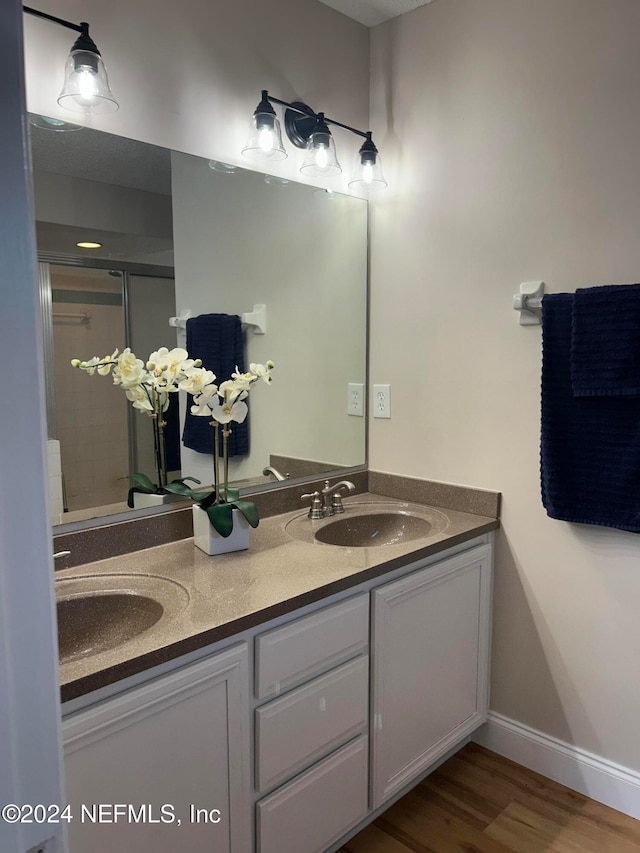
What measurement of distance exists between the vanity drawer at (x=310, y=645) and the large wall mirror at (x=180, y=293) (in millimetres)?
586

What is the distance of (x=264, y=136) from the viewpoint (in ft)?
6.10

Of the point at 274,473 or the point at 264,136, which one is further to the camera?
the point at 274,473

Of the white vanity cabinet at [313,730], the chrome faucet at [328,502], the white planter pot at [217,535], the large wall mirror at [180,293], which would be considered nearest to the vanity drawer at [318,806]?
the white vanity cabinet at [313,730]

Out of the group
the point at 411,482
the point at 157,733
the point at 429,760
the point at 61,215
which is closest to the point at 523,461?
the point at 411,482

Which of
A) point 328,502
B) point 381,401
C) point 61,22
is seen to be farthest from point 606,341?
point 61,22

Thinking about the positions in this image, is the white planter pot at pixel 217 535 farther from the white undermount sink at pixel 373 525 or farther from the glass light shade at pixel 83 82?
the glass light shade at pixel 83 82

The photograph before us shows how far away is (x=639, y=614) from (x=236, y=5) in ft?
6.96

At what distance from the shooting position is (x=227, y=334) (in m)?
1.94

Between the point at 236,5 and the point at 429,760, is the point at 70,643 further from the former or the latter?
the point at 236,5

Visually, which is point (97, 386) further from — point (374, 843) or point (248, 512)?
point (374, 843)

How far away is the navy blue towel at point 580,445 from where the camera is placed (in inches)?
67.6

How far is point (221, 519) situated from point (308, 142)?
126 cm

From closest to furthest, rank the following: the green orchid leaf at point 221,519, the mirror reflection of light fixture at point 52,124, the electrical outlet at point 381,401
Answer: the mirror reflection of light fixture at point 52,124 → the green orchid leaf at point 221,519 → the electrical outlet at point 381,401

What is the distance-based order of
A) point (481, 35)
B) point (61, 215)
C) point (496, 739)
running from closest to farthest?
point (61, 215), point (481, 35), point (496, 739)
